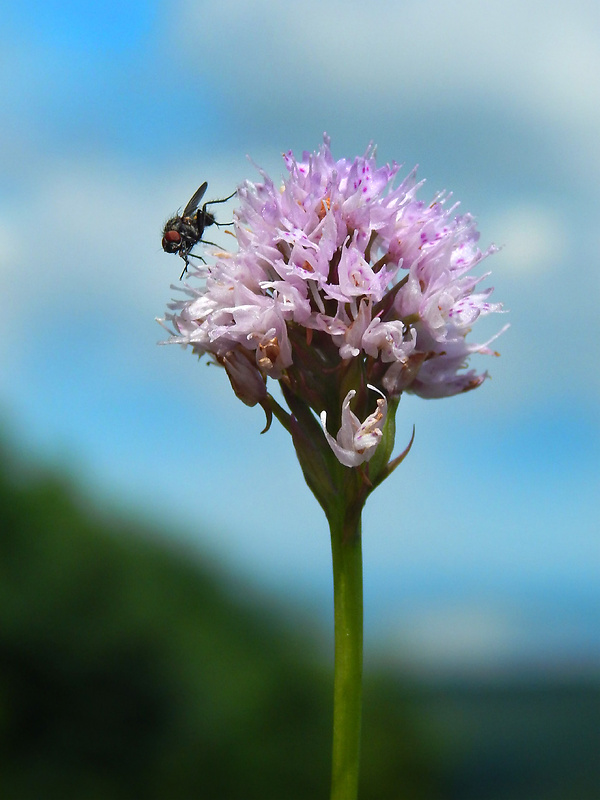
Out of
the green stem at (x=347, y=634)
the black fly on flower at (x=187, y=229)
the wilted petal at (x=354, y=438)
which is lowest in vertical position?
the green stem at (x=347, y=634)

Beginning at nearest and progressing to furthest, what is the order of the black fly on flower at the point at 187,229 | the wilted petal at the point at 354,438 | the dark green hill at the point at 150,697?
1. the wilted petal at the point at 354,438
2. the black fly on flower at the point at 187,229
3. the dark green hill at the point at 150,697

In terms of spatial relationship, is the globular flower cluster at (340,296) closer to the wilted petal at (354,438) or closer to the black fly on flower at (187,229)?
the wilted petal at (354,438)

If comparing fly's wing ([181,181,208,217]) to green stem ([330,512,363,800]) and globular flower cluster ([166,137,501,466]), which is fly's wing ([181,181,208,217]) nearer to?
globular flower cluster ([166,137,501,466])

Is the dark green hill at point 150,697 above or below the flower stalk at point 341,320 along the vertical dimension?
above

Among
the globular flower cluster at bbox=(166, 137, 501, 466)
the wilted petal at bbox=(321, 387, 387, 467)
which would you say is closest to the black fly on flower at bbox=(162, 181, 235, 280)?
the globular flower cluster at bbox=(166, 137, 501, 466)

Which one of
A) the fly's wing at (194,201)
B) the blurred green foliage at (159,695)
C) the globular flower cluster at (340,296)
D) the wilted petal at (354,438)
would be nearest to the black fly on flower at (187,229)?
the fly's wing at (194,201)

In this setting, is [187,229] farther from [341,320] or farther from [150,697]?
[150,697]

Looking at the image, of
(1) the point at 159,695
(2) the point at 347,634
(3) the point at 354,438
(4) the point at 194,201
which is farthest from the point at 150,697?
(3) the point at 354,438

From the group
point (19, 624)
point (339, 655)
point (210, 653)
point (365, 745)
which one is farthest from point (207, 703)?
point (339, 655)
